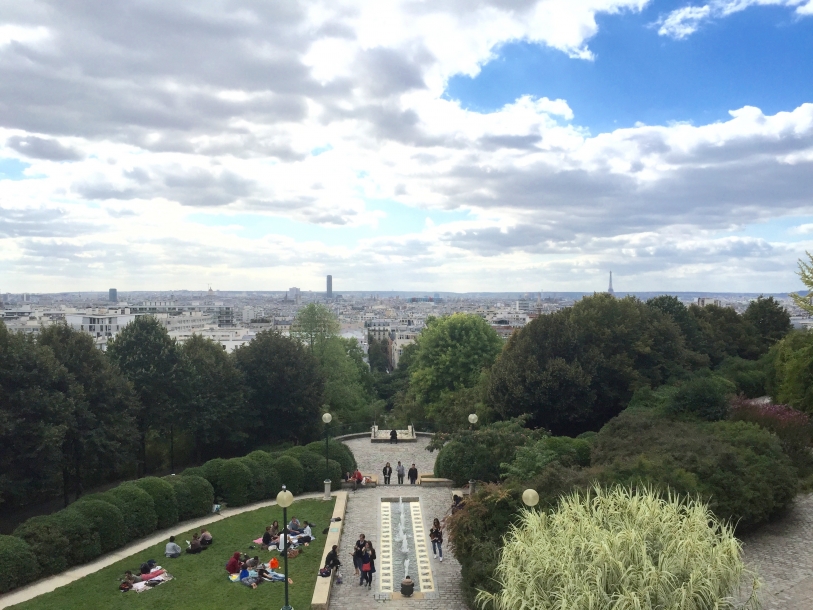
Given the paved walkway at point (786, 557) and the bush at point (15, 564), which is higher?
the paved walkway at point (786, 557)

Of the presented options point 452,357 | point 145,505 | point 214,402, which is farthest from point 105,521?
point 452,357

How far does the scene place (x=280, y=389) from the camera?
1358 inches

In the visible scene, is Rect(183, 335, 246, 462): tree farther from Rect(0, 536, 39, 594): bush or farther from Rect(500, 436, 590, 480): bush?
Rect(500, 436, 590, 480): bush

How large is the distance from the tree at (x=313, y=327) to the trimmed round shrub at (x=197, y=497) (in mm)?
27166

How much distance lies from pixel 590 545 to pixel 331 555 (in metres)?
7.79

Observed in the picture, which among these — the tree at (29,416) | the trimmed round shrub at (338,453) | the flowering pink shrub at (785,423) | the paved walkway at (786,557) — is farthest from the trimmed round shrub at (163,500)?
the flowering pink shrub at (785,423)

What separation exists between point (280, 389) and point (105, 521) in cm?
1632

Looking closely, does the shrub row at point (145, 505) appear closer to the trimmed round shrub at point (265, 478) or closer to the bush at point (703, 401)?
the trimmed round shrub at point (265, 478)

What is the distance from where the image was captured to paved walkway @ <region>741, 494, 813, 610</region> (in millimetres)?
12297

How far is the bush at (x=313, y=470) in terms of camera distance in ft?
79.8

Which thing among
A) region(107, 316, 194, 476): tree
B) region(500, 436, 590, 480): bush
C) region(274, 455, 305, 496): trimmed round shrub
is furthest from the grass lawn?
region(107, 316, 194, 476): tree

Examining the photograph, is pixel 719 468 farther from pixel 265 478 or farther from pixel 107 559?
pixel 107 559

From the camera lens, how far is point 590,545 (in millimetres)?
9789

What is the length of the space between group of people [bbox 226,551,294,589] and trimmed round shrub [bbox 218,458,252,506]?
6440 mm
